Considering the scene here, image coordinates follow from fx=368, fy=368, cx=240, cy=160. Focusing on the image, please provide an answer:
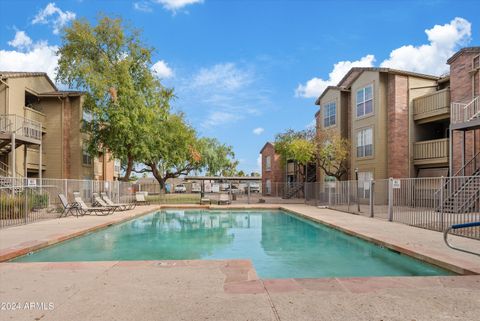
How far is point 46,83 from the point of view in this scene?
26938 mm

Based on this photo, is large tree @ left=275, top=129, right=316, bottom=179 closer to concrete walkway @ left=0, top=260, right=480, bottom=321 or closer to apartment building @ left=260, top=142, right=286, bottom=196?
apartment building @ left=260, top=142, right=286, bottom=196

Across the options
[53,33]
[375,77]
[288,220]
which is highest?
[53,33]

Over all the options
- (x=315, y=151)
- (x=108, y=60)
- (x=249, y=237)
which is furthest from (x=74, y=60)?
(x=249, y=237)

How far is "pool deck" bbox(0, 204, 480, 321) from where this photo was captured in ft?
14.5

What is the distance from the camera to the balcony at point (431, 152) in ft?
69.6

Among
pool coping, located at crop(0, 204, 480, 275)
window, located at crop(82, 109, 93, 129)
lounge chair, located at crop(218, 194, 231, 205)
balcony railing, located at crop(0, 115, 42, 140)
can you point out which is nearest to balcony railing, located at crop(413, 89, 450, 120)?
pool coping, located at crop(0, 204, 480, 275)

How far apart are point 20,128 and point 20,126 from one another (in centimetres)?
116

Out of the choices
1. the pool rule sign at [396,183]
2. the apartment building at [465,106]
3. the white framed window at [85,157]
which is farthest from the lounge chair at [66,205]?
the apartment building at [465,106]

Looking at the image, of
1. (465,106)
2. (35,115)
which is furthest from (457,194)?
(35,115)

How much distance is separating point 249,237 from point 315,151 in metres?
14.0

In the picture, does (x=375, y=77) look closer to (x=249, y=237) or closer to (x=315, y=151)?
(x=315, y=151)

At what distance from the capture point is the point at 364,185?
60.4 ft

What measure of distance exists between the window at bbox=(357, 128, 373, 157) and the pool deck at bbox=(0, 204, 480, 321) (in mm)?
18498

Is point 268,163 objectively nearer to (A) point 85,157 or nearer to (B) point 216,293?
(A) point 85,157
